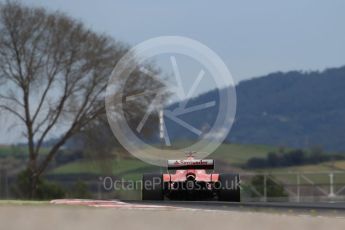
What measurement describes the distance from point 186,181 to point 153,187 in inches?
38.0

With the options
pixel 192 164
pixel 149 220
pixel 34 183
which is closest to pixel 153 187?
pixel 192 164

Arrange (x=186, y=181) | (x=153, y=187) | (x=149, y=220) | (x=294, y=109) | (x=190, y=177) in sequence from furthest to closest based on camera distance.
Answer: (x=294, y=109) < (x=186, y=181) < (x=190, y=177) < (x=153, y=187) < (x=149, y=220)

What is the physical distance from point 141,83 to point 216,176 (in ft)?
98.5

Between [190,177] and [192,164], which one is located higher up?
[192,164]

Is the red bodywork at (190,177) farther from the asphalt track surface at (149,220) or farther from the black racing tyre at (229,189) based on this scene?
the asphalt track surface at (149,220)

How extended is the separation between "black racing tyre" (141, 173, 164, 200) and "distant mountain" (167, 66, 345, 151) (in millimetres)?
49828

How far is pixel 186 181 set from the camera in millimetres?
25000

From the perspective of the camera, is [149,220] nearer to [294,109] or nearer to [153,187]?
[153,187]

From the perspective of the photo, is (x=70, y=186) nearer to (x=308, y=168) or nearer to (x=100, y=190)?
(x=100, y=190)

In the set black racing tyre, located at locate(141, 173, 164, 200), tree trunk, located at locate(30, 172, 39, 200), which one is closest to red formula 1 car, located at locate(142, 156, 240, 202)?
black racing tyre, located at locate(141, 173, 164, 200)

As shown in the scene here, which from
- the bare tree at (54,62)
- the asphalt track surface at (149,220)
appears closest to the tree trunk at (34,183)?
the bare tree at (54,62)

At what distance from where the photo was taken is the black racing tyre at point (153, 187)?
24.7 meters

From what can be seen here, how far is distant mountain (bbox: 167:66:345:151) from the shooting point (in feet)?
269

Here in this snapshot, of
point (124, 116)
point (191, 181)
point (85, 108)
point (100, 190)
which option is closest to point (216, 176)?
point (191, 181)
